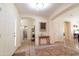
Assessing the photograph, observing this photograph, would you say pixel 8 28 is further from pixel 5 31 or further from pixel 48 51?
pixel 48 51

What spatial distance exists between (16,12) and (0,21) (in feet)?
3.84

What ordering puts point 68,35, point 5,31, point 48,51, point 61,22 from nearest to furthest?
point 5,31 → point 48,51 → point 68,35 → point 61,22

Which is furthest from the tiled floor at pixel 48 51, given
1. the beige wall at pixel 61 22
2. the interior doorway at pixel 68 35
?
the beige wall at pixel 61 22

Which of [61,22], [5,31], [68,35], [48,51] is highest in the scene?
[61,22]

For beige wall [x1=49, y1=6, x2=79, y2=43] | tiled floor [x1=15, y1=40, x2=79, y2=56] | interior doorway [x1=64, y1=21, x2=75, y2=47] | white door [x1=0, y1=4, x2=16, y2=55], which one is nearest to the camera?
white door [x1=0, y1=4, x2=16, y2=55]

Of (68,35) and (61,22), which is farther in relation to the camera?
(61,22)

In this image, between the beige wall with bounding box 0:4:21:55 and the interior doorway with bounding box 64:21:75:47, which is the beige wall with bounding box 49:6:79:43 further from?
the beige wall with bounding box 0:4:21:55

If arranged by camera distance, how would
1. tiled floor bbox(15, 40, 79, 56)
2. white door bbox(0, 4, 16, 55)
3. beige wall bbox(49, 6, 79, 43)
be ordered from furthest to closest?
beige wall bbox(49, 6, 79, 43)
tiled floor bbox(15, 40, 79, 56)
white door bbox(0, 4, 16, 55)

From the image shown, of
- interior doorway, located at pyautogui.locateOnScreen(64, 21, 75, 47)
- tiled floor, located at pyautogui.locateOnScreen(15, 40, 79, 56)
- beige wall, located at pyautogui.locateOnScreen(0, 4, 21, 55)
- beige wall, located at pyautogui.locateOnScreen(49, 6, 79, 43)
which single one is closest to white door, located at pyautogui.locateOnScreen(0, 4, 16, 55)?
beige wall, located at pyautogui.locateOnScreen(0, 4, 21, 55)

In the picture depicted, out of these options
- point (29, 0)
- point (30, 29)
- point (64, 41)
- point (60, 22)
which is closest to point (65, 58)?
point (29, 0)

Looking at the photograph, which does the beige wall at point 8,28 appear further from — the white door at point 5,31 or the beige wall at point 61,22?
the beige wall at point 61,22

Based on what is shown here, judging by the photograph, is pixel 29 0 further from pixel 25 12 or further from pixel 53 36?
pixel 53 36

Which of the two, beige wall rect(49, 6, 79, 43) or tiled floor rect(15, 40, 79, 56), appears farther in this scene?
beige wall rect(49, 6, 79, 43)

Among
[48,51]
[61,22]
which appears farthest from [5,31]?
[61,22]
